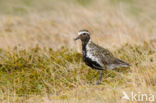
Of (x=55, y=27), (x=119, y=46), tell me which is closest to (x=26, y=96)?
(x=119, y=46)

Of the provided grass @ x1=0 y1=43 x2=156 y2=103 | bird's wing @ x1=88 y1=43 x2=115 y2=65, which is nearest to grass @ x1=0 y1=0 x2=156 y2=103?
grass @ x1=0 y1=43 x2=156 y2=103

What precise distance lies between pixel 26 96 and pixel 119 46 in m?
3.59

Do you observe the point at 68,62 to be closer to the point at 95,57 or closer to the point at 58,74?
the point at 58,74

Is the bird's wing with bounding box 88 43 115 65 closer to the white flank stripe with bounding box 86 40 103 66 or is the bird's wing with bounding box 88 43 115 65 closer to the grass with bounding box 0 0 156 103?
the white flank stripe with bounding box 86 40 103 66

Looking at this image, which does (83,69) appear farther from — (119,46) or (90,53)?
(119,46)

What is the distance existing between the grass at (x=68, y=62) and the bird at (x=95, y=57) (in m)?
0.20

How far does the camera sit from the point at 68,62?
23.9 feet

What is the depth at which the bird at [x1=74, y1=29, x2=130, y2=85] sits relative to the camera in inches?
250

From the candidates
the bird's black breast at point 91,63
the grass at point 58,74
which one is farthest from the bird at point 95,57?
the grass at point 58,74

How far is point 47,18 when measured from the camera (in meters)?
12.7

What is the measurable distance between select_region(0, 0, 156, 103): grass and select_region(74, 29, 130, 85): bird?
0.20 m

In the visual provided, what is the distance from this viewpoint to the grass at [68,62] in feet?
19.4

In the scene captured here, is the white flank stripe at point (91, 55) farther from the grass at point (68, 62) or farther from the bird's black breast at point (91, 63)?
the grass at point (68, 62)

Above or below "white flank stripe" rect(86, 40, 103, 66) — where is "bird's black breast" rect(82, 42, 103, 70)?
below
